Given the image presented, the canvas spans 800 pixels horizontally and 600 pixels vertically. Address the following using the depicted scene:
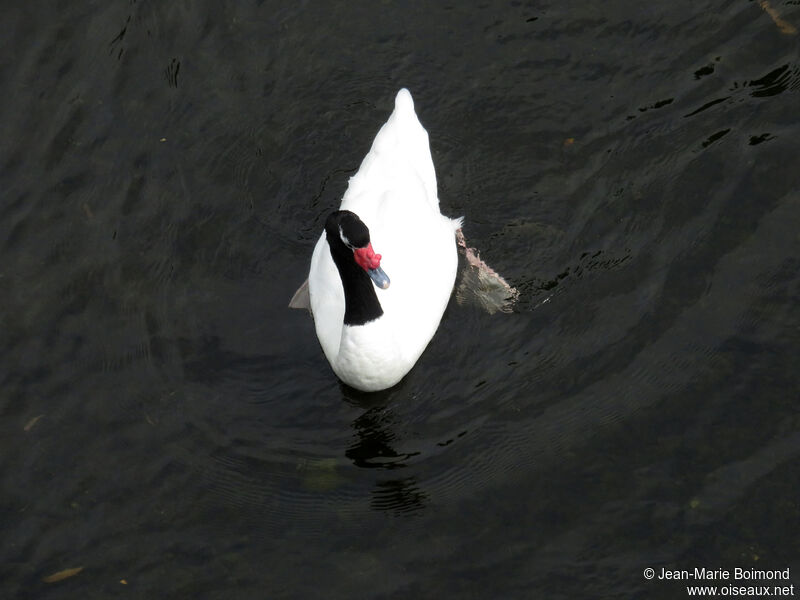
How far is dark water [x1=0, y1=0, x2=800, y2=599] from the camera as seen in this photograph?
7.81 metres

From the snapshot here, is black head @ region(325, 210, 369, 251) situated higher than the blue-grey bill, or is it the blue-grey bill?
black head @ region(325, 210, 369, 251)

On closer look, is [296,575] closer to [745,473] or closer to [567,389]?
[567,389]

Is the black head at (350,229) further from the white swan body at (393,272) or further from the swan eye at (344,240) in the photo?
the white swan body at (393,272)

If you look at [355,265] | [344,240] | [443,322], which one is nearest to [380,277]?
[355,265]

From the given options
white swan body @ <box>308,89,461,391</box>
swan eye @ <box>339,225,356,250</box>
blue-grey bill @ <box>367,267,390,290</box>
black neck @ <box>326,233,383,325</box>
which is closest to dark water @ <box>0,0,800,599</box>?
white swan body @ <box>308,89,461,391</box>

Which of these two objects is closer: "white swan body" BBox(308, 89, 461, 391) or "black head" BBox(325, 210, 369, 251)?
"black head" BBox(325, 210, 369, 251)

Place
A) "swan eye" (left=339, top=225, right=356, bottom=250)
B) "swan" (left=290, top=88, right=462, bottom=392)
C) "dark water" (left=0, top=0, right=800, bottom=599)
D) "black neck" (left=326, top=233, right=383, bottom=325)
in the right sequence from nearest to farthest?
"dark water" (left=0, top=0, right=800, bottom=599) < "swan eye" (left=339, top=225, right=356, bottom=250) < "black neck" (left=326, top=233, right=383, bottom=325) < "swan" (left=290, top=88, right=462, bottom=392)

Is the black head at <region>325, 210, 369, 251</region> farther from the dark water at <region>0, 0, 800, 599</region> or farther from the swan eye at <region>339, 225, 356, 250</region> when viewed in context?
the dark water at <region>0, 0, 800, 599</region>

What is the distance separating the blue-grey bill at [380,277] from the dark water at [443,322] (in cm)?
124

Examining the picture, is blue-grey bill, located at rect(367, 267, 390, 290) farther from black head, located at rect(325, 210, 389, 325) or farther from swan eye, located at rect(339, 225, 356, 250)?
swan eye, located at rect(339, 225, 356, 250)

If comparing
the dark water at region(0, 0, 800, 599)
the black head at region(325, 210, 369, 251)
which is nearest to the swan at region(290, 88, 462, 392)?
the black head at region(325, 210, 369, 251)

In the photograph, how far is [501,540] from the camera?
→ 25.5ft

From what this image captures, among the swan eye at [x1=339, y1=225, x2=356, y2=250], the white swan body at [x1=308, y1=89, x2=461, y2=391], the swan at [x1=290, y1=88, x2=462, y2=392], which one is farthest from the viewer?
the white swan body at [x1=308, y1=89, x2=461, y2=391]

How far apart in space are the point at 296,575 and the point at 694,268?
416 centimetres
